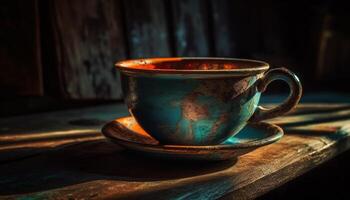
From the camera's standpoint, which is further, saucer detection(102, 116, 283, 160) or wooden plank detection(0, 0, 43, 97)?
wooden plank detection(0, 0, 43, 97)

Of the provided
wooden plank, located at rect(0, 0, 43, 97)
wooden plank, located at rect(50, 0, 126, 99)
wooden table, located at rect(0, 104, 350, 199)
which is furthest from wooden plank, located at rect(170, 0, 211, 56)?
wooden table, located at rect(0, 104, 350, 199)

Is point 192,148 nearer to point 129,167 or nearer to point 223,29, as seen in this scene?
point 129,167

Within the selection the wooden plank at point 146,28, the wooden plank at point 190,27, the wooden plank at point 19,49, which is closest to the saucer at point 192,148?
the wooden plank at point 19,49

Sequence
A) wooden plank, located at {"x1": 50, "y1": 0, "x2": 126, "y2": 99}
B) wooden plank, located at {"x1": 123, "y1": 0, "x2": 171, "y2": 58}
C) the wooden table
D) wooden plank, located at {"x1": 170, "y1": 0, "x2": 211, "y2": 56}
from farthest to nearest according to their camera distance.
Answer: wooden plank, located at {"x1": 170, "y1": 0, "x2": 211, "y2": 56}
wooden plank, located at {"x1": 123, "y1": 0, "x2": 171, "y2": 58}
wooden plank, located at {"x1": 50, "y1": 0, "x2": 126, "y2": 99}
the wooden table

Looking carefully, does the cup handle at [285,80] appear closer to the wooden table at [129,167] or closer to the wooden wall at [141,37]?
the wooden table at [129,167]

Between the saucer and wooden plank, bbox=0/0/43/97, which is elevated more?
wooden plank, bbox=0/0/43/97

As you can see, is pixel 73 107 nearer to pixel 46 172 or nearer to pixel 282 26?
pixel 46 172

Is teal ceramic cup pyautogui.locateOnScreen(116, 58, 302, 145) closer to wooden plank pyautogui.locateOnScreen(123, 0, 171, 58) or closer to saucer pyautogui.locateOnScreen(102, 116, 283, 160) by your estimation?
saucer pyautogui.locateOnScreen(102, 116, 283, 160)
